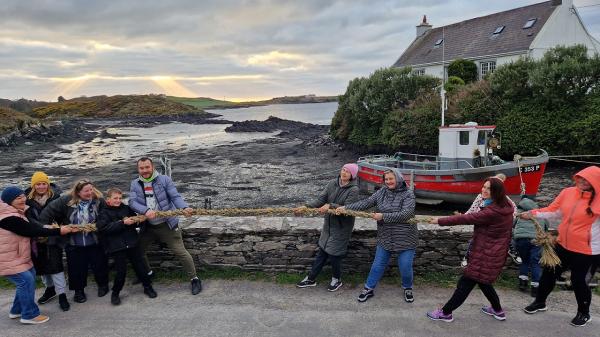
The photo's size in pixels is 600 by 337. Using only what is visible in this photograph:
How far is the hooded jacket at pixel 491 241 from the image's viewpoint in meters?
4.41

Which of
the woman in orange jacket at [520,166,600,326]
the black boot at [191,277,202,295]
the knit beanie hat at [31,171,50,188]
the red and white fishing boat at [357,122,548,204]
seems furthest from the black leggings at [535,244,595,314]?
the red and white fishing boat at [357,122,548,204]

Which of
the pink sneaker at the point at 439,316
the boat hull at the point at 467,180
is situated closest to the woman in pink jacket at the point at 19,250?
the pink sneaker at the point at 439,316

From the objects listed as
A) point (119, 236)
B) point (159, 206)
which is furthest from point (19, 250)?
point (159, 206)

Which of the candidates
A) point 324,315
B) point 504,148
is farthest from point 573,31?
point 324,315

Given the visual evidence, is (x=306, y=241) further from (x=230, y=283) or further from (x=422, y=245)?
(x=422, y=245)

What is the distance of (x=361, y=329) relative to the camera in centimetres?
463

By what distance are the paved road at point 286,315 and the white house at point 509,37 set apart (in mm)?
26955

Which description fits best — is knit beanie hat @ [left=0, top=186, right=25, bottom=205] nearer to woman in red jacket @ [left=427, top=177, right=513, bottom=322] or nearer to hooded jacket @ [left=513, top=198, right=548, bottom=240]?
woman in red jacket @ [left=427, top=177, right=513, bottom=322]

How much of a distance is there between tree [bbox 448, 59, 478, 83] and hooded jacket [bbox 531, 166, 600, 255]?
32.5 metres

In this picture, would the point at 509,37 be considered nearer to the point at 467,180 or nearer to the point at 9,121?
the point at 467,180

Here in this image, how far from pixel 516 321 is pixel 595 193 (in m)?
1.67

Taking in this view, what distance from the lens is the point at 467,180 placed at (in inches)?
638

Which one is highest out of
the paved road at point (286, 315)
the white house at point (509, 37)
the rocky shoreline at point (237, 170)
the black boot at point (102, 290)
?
the white house at point (509, 37)

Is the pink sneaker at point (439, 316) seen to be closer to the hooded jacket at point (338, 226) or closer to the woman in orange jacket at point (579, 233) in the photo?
the woman in orange jacket at point (579, 233)
